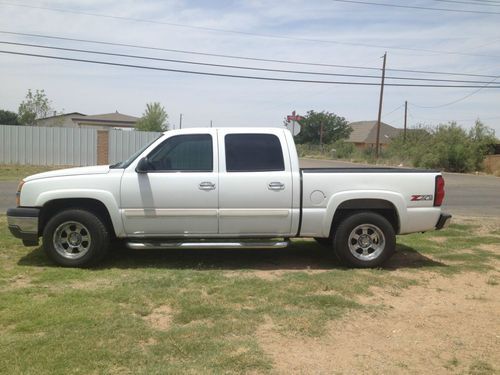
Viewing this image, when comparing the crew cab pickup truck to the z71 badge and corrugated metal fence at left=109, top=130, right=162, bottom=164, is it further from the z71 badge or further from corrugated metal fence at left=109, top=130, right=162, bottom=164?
corrugated metal fence at left=109, top=130, right=162, bottom=164

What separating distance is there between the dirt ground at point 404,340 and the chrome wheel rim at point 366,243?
961mm

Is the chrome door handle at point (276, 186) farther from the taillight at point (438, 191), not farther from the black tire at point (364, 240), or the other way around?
the taillight at point (438, 191)

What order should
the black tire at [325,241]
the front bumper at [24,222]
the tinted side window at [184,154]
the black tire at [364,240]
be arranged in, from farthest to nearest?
the black tire at [325,241] → the black tire at [364,240] → the tinted side window at [184,154] → the front bumper at [24,222]

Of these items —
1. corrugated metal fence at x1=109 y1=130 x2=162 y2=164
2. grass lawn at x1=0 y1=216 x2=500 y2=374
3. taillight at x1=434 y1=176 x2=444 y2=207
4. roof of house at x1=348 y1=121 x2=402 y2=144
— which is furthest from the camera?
roof of house at x1=348 y1=121 x2=402 y2=144

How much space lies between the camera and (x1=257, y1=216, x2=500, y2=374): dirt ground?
3.87 m

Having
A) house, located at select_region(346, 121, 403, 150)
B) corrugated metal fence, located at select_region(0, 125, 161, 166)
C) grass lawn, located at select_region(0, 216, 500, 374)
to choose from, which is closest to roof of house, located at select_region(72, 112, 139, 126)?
corrugated metal fence, located at select_region(0, 125, 161, 166)

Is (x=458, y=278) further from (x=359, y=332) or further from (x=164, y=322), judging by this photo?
(x=164, y=322)

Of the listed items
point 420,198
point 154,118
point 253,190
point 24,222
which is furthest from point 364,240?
point 154,118

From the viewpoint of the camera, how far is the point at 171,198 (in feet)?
20.9

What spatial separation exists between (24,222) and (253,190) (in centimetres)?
284

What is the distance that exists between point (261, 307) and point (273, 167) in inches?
82.2

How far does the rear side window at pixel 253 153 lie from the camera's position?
6.55 meters

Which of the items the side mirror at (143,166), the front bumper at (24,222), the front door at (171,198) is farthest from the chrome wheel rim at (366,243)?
the front bumper at (24,222)

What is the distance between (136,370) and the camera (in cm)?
365
